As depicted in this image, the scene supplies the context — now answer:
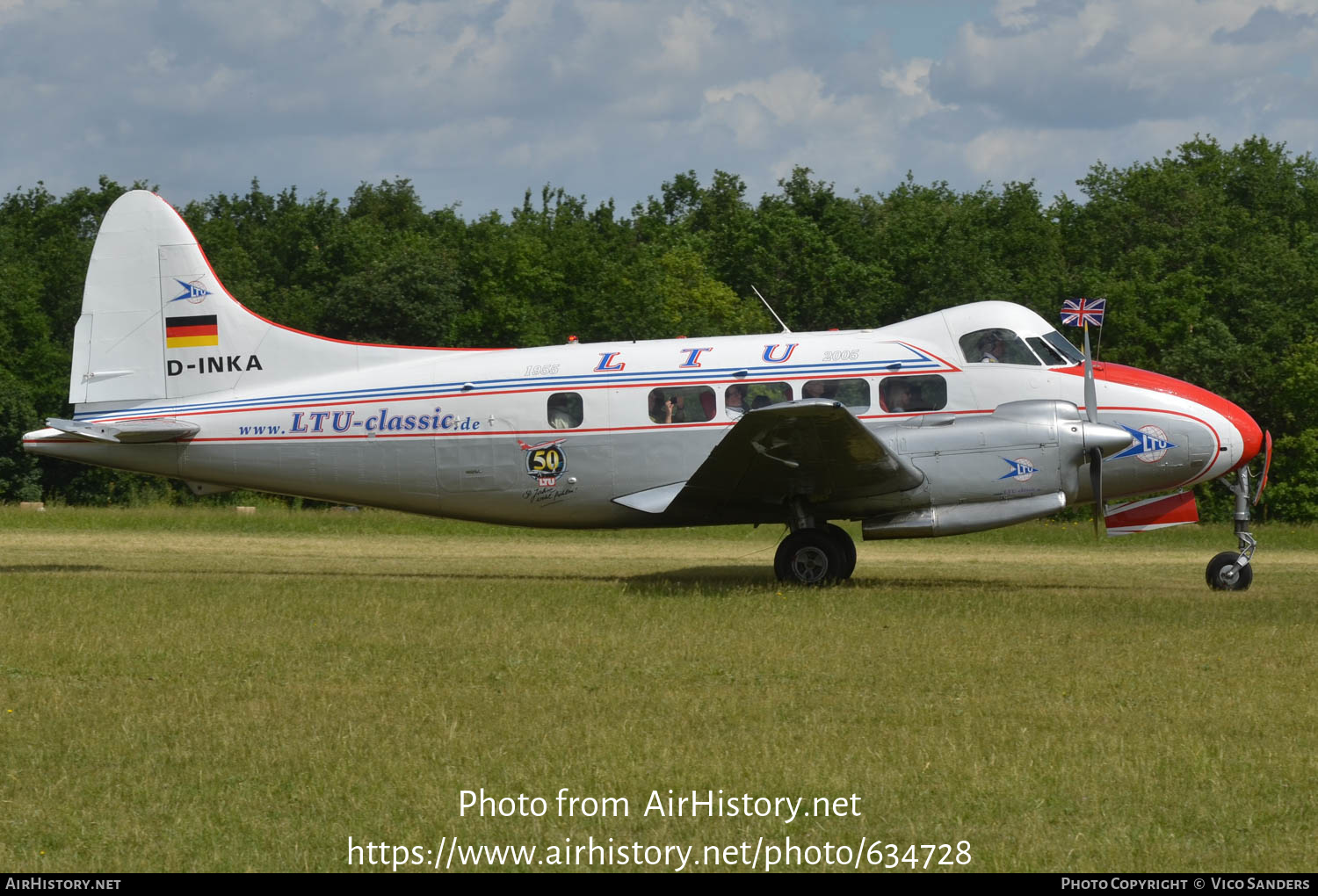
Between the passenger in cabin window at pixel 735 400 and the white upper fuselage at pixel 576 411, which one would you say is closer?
the white upper fuselage at pixel 576 411

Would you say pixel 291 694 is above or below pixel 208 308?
below

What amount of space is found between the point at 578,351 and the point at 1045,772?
1017 centimetres

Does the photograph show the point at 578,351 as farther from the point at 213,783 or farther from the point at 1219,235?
the point at 1219,235

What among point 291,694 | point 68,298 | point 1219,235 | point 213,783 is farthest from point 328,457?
point 1219,235

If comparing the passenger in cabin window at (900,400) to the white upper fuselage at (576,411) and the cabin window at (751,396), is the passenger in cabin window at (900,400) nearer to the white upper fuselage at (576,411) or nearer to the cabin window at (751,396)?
the white upper fuselage at (576,411)

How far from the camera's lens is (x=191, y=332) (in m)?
17.3

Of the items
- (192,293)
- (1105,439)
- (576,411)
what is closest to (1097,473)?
(1105,439)

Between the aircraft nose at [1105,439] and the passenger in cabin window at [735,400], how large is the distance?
4.03 metres

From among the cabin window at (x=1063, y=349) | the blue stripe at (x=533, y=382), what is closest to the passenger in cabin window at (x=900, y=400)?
the blue stripe at (x=533, y=382)

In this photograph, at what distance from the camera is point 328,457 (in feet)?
55.1

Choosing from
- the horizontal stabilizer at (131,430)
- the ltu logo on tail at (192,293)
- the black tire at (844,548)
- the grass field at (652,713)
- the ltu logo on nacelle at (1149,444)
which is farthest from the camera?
the ltu logo on tail at (192,293)

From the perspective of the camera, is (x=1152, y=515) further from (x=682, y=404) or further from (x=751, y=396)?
(x=682, y=404)

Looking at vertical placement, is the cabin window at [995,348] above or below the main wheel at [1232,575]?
above

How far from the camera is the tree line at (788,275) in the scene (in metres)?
39.9
